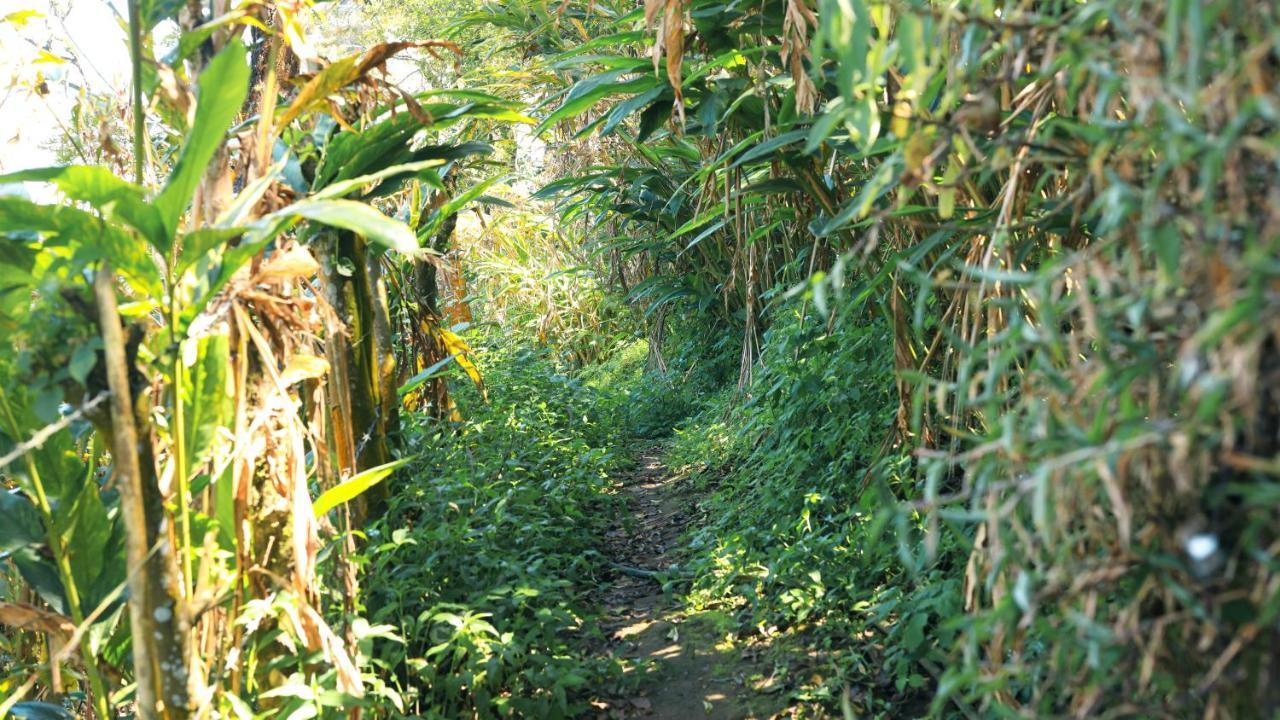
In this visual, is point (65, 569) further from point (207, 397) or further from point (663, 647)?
point (663, 647)

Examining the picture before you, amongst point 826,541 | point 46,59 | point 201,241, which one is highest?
point 46,59

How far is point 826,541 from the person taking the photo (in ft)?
10.0

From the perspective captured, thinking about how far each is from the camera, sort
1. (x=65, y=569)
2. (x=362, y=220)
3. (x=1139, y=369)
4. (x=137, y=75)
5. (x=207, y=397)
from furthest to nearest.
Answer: (x=65, y=569)
(x=207, y=397)
(x=137, y=75)
(x=362, y=220)
(x=1139, y=369)

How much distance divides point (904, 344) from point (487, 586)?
1.45 metres

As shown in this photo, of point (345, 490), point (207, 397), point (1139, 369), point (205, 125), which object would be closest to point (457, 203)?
point (345, 490)

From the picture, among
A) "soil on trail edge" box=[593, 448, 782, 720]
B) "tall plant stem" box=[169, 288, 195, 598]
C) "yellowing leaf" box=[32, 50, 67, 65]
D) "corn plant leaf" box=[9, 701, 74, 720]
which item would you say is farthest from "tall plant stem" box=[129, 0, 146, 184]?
"soil on trail edge" box=[593, 448, 782, 720]

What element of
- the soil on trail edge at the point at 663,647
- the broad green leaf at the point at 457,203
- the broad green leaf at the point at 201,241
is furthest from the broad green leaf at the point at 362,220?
the soil on trail edge at the point at 663,647

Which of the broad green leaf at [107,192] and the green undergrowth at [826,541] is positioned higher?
the broad green leaf at [107,192]

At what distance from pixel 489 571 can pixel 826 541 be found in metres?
1.07

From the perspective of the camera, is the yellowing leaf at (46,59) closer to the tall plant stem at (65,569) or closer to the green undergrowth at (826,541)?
the tall plant stem at (65,569)

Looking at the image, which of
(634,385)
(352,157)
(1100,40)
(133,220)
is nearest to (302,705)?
(133,220)

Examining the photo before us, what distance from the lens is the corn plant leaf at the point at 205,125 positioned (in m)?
1.49

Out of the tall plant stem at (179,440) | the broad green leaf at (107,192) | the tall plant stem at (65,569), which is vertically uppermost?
the broad green leaf at (107,192)

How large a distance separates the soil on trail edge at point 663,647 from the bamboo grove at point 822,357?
0.78 feet
